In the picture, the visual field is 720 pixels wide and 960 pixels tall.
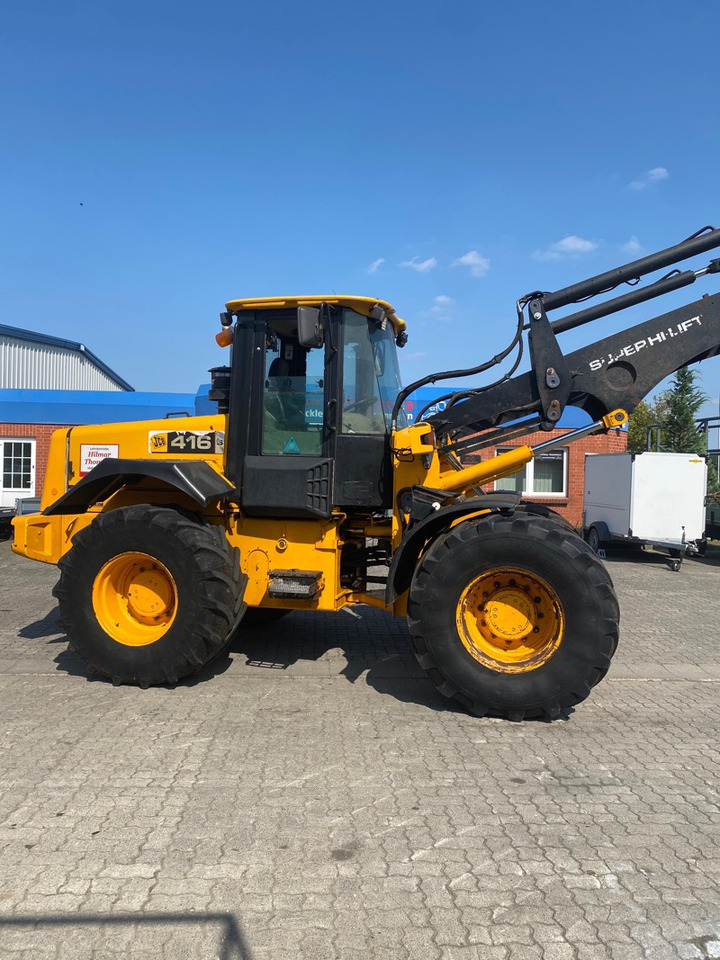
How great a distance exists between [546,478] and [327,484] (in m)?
14.7

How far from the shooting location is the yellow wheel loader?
495 centimetres

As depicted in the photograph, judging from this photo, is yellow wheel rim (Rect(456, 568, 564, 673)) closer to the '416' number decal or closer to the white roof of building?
the '416' number decal

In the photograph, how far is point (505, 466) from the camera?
17.6 ft

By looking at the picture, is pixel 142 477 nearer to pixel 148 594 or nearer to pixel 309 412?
pixel 148 594

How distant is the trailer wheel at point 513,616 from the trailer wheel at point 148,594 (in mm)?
1476

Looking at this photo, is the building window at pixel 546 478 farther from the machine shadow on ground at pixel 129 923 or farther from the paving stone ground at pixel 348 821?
the machine shadow on ground at pixel 129 923

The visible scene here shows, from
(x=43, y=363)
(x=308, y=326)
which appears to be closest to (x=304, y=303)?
(x=308, y=326)

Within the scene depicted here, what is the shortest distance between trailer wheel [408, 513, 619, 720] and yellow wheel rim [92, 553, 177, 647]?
6.56ft

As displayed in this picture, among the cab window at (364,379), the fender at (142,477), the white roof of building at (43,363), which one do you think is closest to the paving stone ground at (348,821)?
the fender at (142,477)

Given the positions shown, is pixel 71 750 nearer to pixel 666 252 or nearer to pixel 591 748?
pixel 591 748

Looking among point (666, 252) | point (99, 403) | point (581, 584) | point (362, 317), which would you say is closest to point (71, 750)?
point (581, 584)

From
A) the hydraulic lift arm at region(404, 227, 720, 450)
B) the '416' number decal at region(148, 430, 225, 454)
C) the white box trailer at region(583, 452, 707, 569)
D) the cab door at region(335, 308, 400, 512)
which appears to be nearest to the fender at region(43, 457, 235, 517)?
the '416' number decal at region(148, 430, 225, 454)

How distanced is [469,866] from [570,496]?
16.8 metres

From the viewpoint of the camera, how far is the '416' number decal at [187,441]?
5680 millimetres
